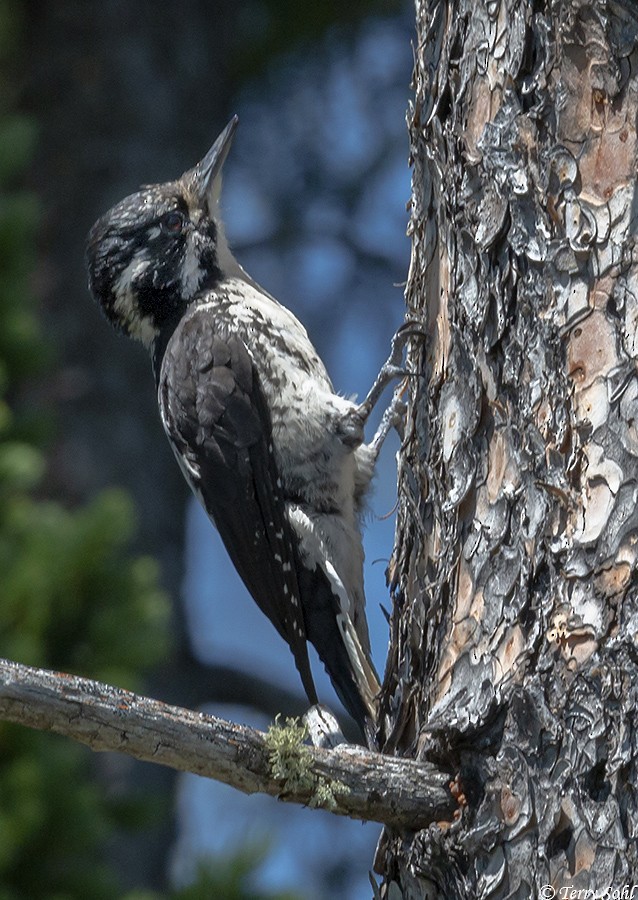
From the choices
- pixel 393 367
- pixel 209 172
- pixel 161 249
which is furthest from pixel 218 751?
pixel 209 172

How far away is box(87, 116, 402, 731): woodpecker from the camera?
128 inches

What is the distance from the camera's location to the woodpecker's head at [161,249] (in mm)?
3758

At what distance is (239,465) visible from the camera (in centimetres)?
332

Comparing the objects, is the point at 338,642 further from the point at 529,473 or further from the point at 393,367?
the point at 529,473

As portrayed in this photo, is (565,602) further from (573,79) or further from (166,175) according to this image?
(166,175)

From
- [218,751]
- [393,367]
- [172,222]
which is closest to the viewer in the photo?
[218,751]

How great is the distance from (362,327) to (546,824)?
5037 mm

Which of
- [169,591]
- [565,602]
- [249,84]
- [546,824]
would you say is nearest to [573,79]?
[565,602]

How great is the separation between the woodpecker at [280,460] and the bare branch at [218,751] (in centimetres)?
95

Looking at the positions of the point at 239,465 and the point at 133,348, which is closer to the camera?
the point at 239,465

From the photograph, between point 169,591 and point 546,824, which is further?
point 169,591

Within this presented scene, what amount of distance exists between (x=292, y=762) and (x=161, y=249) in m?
2.07

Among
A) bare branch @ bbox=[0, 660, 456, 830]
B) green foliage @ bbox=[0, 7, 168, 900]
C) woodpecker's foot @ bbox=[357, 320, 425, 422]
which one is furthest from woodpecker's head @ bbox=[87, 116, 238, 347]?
bare branch @ bbox=[0, 660, 456, 830]

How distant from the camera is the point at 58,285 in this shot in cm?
567
